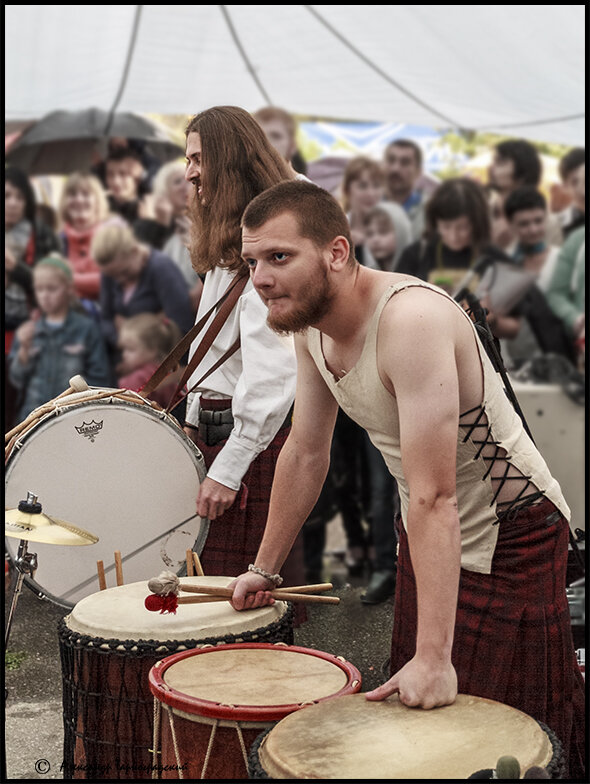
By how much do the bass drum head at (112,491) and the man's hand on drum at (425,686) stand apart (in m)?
1.20

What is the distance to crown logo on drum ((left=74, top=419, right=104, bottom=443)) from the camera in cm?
296

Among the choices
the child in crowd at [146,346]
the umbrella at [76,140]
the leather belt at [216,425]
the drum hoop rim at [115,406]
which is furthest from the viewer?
the umbrella at [76,140]

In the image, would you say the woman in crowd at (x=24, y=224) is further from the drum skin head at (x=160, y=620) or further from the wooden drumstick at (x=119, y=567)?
the drum skin head at (x=160, y=620)

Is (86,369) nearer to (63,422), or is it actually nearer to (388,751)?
(63,422)

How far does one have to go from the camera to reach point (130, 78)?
6059 millimetres


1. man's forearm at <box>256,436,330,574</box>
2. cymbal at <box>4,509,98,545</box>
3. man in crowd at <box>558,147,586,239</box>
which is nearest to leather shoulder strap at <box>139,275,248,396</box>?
cymbal at <box>4,509,98,545</box>

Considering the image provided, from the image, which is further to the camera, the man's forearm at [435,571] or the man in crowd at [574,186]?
the man in crowd at [574,186]

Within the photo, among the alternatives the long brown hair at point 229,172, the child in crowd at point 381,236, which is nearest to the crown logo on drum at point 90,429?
the long brown hair at point 229,172

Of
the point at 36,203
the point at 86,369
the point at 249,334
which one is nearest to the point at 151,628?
the point at 249,334

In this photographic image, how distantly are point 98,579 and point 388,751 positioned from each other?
1.45 meters

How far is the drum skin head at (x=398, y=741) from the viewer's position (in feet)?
5.41

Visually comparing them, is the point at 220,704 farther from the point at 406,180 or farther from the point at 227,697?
the point at 406,180

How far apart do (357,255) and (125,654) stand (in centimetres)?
332

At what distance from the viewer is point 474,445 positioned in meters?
2.16
